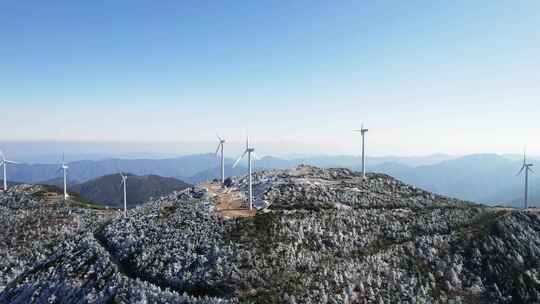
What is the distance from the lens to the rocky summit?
187ft

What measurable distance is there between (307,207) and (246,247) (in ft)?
84.2

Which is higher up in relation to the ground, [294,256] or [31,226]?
[294,256]

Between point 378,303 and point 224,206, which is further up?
point 224,206

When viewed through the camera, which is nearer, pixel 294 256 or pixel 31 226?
pixel 294 256

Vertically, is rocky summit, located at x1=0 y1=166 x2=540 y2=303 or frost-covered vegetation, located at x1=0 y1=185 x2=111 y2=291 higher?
rocky summit, located at x1=0 y1=166 x2=540 y2=303

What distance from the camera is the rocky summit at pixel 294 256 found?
5709cm

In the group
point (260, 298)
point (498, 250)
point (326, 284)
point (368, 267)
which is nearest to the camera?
point (260, 298)

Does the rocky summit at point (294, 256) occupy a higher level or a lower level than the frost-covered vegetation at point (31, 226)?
higher

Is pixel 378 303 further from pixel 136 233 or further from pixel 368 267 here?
pixel 136 233

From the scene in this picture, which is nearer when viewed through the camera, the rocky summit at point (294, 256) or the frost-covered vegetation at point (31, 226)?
the rocky summit at point (294, 256)

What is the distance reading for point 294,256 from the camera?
63.2 meters

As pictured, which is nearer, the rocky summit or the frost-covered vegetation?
the rocky summit

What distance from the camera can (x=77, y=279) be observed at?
213 ft

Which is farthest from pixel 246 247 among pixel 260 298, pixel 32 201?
pixel 32 201
